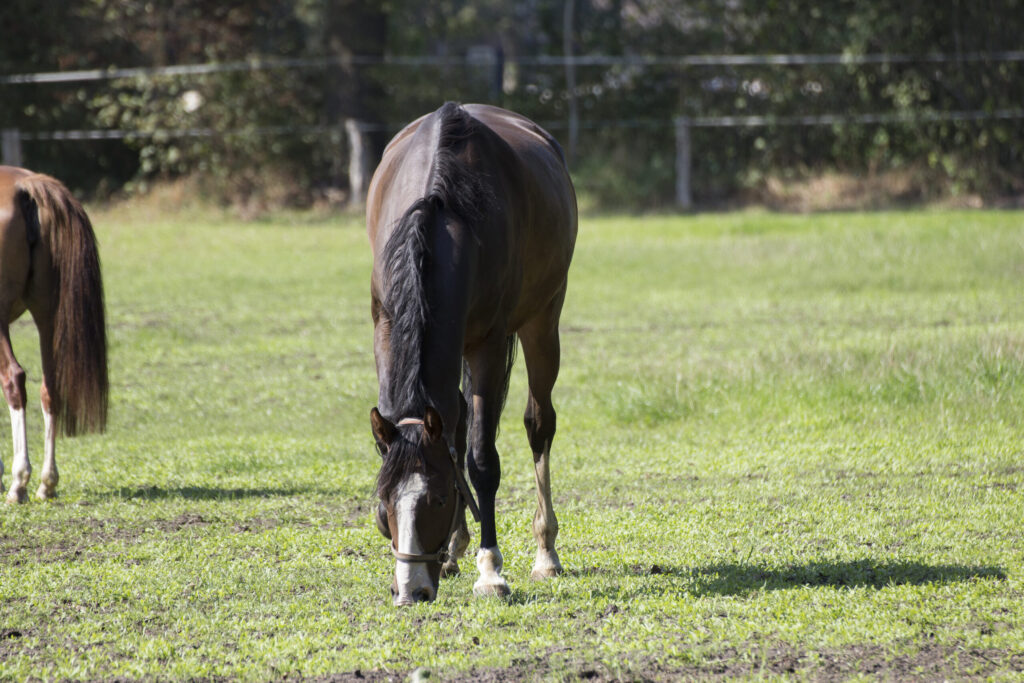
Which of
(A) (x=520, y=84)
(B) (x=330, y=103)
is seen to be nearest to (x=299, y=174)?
(B) (x=330, y=103)

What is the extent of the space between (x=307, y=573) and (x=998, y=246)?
11.5 meters

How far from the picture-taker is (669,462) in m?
6.81

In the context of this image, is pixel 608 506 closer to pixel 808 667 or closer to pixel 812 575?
pixel 812 575

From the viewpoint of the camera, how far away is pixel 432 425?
3820mm

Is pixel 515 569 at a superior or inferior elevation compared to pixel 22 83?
inferior

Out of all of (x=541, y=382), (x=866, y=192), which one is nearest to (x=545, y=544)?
(x=541, y=382)

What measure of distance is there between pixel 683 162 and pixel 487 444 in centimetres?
1648

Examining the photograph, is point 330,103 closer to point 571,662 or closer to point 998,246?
point 998,246

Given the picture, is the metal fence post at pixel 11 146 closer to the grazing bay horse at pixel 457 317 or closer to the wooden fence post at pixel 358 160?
the wooden fence post at pixel 358 160

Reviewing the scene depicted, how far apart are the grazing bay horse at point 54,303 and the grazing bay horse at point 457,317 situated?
6.28 ft

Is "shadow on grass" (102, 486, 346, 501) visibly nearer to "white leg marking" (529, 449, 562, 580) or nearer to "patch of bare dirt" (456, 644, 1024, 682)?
"white leg marking" (529, 449, 562, 580)

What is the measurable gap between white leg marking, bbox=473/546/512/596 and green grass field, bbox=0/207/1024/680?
0.26 ft

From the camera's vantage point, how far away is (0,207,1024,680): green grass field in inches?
157

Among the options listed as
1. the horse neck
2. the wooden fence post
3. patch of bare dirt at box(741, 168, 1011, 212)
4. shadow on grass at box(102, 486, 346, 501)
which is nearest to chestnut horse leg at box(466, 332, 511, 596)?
the horse neck
